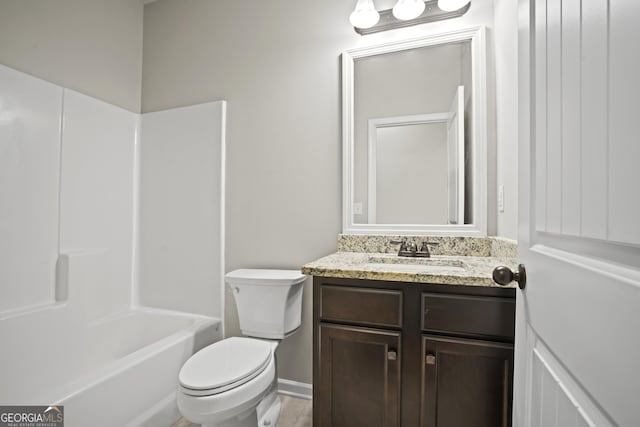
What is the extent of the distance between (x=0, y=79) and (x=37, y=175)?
503 millimetres

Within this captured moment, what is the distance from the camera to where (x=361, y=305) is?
1226 millimetres

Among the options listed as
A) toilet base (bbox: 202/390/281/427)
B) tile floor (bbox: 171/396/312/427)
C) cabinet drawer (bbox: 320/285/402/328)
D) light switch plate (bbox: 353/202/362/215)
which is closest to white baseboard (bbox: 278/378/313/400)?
tile floor (bbox: 171/396/312/427)

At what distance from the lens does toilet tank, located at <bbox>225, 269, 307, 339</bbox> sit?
5.63 ft

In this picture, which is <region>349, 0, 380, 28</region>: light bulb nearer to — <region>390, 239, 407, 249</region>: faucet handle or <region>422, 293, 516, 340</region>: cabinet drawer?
<region>390, 239, 407, 249</region>: faucet handle

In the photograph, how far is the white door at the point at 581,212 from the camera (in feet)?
1.22

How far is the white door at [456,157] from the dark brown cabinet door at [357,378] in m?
0.82

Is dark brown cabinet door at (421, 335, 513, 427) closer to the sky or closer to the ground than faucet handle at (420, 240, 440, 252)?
closer to the ground

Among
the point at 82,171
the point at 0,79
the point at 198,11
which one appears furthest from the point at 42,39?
the point at 198,11

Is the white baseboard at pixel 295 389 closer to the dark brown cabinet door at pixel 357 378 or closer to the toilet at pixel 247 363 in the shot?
the toilet at pixel 247 363

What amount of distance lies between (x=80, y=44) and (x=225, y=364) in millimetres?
2197

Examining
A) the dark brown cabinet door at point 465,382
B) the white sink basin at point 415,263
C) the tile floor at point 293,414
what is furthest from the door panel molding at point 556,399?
the tile floor at point 293,414

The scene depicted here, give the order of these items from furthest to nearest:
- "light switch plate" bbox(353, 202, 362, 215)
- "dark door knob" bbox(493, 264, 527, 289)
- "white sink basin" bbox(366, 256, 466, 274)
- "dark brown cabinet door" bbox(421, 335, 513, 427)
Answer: "light switch plate" bbox(353, 202, 362, 215)
"white sink basin" bbox(366, 256, 466, 274)
"dark brown cabinet door" bbox(421, 335, 513, 427)
"dark door knob" bbox(493, 264, 527, 289)

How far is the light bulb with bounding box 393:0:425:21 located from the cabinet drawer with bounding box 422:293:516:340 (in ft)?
4.80

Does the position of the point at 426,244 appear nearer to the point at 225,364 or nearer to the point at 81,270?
the point at 225,364
